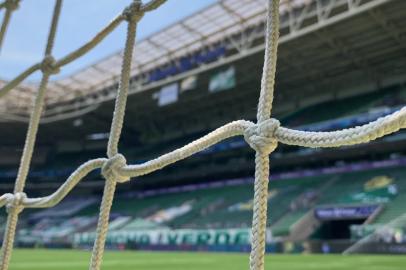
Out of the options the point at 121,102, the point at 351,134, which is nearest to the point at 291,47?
the point at 121,102

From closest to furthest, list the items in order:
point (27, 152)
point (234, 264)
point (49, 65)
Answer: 1. point (27, 152)
2. point (49, 65)
3. point (234, 264)

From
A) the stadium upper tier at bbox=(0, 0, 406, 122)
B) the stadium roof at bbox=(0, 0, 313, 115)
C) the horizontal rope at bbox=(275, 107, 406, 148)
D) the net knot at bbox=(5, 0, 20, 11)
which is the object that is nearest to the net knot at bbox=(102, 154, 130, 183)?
the horizontal rope at bbox=(275, 107, 406, 148)

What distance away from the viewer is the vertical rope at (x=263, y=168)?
1.34 m

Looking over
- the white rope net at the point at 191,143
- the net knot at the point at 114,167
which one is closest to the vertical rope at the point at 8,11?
the white rope net at the point at 191,143

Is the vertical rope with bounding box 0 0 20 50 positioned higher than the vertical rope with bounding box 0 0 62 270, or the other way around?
the vertical rope with bounding box 0 0 20 50

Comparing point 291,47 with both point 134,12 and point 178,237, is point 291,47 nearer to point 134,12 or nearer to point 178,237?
point 178,237

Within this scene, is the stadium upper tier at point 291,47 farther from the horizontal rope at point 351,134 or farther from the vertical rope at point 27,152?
the horizontal rope at point 351,134

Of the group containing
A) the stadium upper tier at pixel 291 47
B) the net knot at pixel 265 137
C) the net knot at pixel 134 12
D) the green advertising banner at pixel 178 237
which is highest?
the stadium upper tier at pixel 291 47

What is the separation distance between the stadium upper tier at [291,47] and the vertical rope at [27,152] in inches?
460

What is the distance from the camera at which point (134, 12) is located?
218 cm

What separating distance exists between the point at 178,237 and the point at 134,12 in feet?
52.0

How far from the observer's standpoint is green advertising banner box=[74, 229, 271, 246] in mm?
15618

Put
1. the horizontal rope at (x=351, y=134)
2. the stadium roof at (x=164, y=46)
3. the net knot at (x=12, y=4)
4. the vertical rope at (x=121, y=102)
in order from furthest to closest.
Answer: the stadium roof at (x=164, y=46), the net knot at (x=12, y=4), the vertical rope at (x=121, y=102), the horizontal rope at (x=351, y=134)

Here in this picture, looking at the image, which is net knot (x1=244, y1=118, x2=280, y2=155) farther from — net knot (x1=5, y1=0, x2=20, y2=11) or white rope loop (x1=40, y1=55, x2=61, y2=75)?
net knot (x1=5, y1=0, x2=20, y2=11)
